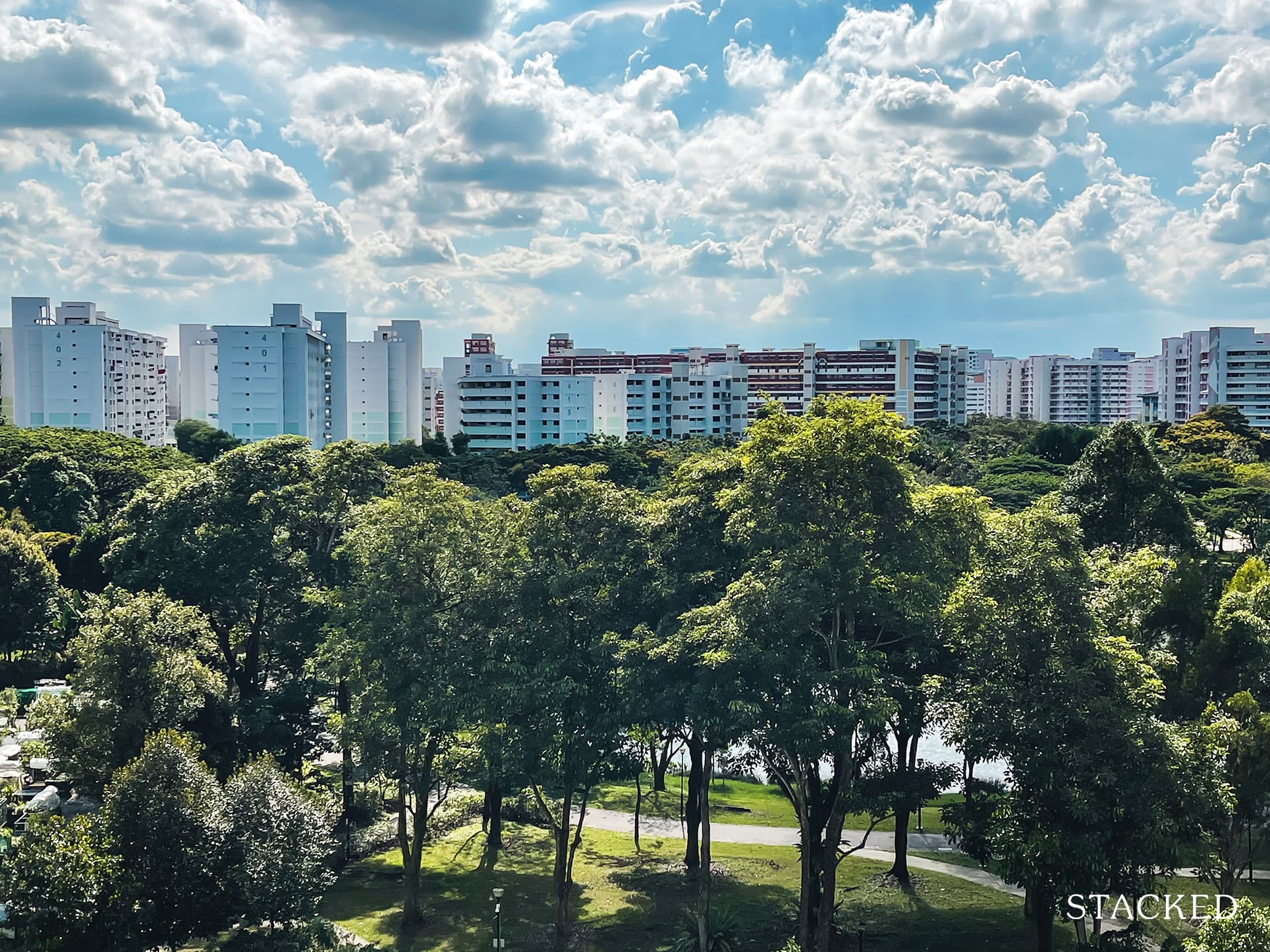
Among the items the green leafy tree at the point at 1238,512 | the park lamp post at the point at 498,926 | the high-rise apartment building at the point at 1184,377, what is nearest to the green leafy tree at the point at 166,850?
the park lamp post at the point at 498,926

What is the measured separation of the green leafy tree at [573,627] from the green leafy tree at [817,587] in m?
2.67

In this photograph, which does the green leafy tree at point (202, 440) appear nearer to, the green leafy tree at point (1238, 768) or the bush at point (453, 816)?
the bush at point (453, 816)

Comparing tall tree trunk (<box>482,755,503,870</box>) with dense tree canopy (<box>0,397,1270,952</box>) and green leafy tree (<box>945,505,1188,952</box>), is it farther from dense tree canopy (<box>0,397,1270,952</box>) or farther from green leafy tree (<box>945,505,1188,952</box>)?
green leafy tree (<box>945,505,1188,952</box>)

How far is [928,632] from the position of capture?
19.8m

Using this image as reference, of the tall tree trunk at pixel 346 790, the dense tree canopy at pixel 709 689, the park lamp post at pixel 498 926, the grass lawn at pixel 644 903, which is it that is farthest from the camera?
the tall tree trunk at pixel 346 790

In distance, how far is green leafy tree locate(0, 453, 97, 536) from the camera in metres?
51.1

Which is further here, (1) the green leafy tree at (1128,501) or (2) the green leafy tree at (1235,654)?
(1) the green leafy tree at (1128,501)

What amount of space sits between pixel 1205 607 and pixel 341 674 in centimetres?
1911

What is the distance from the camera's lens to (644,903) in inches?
928

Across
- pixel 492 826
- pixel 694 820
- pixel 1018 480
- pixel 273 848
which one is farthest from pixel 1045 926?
pixel 1018 480

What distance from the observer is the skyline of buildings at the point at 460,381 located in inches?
4200

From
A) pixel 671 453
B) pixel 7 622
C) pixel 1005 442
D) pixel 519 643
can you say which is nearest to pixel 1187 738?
pixel 519 643

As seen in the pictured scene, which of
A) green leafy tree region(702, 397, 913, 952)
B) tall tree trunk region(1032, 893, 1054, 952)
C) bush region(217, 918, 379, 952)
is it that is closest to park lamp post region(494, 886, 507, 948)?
bush region(217, 918, 379, 952)

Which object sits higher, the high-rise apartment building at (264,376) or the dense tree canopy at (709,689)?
the high-rise apartment building at (264,376)
